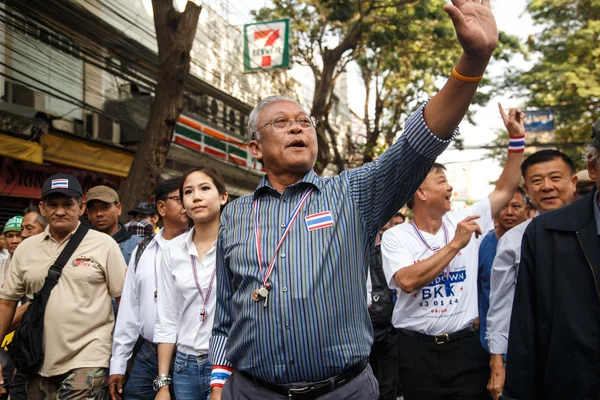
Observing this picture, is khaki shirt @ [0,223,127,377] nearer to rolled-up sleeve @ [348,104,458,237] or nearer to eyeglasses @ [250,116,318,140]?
eyeglasses @ [250,116,318,140]

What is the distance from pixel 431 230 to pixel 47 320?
2796 mm

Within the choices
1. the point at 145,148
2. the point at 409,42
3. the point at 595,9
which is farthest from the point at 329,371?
the point at 595,9

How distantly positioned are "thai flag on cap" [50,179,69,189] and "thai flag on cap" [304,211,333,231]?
8.58 ft

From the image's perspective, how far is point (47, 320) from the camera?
12.9 ft

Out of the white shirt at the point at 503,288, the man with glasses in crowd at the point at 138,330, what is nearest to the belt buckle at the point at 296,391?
the man with glasses in crowd at the point at 138,330

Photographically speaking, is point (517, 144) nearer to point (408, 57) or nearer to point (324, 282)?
point (324, 282)

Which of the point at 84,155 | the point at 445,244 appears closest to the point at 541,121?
the point at 84,155

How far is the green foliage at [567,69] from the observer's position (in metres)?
16.0

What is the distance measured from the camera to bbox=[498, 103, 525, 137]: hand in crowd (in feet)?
11.8

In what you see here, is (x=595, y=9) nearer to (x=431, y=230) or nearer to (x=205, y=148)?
(x=205, y=148)

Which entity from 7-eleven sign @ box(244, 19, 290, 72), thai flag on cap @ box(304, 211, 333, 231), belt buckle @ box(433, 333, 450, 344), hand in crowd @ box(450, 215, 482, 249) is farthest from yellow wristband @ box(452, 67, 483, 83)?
7-eleven sign @ box(244, 19, 290, 72)

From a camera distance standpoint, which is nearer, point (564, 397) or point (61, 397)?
point (564, 397)

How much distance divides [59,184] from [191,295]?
1.48 meters

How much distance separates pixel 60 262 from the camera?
4012 mm
